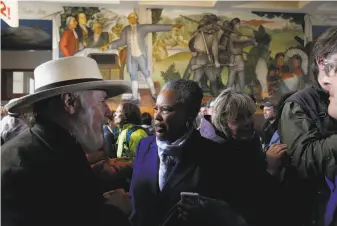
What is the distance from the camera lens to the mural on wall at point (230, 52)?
1.69 meters

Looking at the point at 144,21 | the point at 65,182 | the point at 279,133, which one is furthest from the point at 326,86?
the point at 144,21

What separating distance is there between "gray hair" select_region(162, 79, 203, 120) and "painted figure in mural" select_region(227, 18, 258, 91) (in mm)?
841

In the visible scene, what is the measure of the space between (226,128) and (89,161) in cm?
35

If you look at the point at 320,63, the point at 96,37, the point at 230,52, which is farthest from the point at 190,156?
the point at 230,52

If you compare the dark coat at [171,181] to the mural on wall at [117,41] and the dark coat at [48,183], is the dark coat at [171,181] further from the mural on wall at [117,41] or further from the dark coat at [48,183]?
the mural on wall at [117,41]

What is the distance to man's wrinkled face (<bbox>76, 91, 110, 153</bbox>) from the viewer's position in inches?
31.9

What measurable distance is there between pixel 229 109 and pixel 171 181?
0.24 meters

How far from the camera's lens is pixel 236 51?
94.0 inches

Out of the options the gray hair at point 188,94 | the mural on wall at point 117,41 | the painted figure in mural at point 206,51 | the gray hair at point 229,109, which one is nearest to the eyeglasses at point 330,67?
the gray hair at point 229,109

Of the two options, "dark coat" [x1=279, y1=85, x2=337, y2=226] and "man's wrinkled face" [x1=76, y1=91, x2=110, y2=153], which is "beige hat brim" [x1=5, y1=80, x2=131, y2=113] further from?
"dark coat" [x1=279, y1=85, x2=337, y2=226]

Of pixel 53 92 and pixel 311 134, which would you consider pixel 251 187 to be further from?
pixel 53 92

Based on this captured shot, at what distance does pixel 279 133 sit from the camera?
0.89m

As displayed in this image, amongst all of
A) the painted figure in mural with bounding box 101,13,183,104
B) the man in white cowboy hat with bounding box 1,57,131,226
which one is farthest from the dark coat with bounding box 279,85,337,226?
the painted figure in mural with bounding box 101,13,183,104

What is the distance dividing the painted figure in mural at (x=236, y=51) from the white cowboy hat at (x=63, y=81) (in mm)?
958
